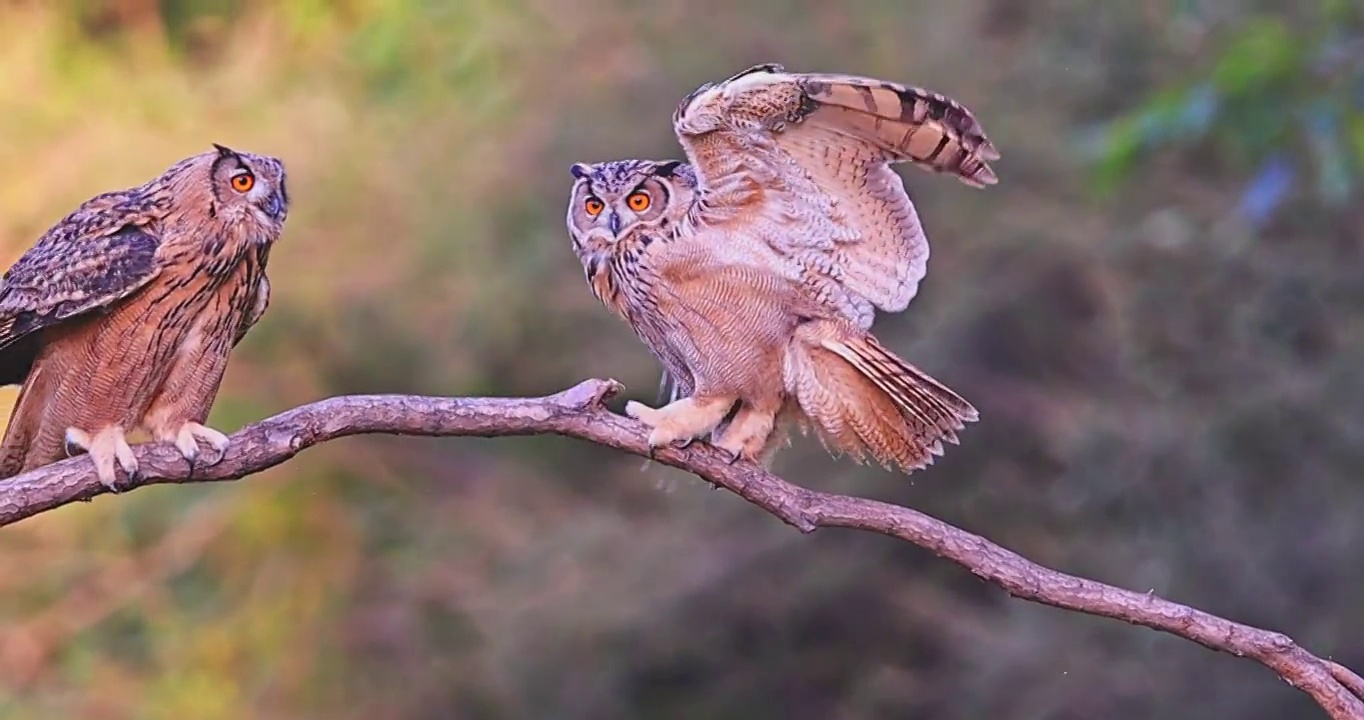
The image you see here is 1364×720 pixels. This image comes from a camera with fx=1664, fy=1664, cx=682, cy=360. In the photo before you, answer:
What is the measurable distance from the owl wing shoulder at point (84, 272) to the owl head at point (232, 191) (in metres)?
0.09

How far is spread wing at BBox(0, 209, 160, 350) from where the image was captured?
291cm

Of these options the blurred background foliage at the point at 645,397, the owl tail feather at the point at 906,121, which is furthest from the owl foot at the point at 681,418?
the blurred background foliage at the point at 645,397

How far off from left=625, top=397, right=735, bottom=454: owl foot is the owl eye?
372 mm

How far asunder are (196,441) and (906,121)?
4.39ft

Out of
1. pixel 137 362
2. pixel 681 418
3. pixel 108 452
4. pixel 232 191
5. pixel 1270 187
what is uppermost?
pixel 1270 187

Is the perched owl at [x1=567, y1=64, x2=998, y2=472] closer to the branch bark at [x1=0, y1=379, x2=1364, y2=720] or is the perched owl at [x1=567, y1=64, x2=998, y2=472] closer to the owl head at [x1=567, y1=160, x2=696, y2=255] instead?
the owl head at [x1=567, y1=160, x2=696, y2=255]

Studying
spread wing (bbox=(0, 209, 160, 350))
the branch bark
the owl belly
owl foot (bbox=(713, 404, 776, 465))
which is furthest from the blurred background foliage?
spread wing (bbox=(0, 209, 160, 350))

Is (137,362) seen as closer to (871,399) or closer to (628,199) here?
(628,199)

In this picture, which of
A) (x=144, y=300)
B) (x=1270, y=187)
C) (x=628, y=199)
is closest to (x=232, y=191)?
(x=144, y=300)

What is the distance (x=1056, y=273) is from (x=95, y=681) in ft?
15.2

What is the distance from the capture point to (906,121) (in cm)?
282

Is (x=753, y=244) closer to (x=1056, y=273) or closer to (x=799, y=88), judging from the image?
(x=799, y=88)

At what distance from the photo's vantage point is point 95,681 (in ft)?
24.6

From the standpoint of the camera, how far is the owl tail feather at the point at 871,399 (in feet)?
10.3
